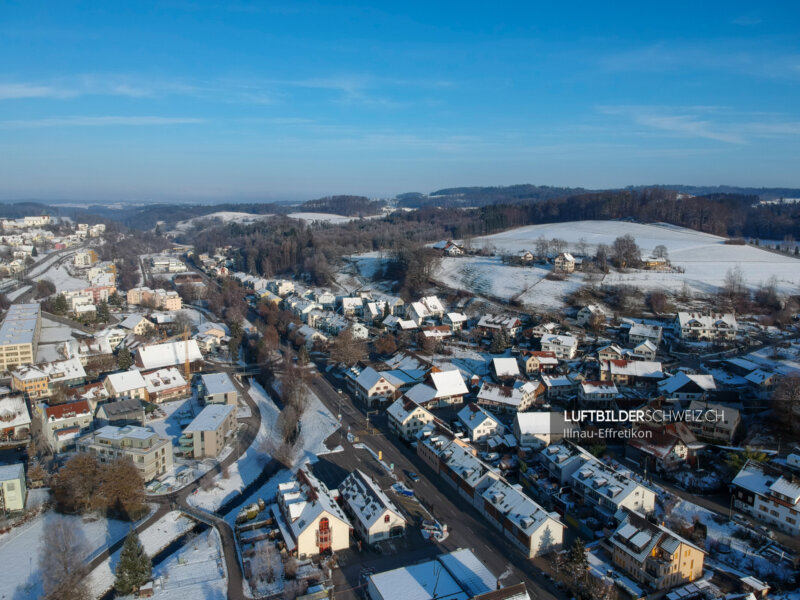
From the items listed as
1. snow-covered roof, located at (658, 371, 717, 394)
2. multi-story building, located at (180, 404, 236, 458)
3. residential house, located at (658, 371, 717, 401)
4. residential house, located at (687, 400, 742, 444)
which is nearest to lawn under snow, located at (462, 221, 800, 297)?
snow-covered roof, located at (658, 371, 717, 394)

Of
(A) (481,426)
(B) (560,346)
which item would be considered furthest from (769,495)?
(B) (560,346)

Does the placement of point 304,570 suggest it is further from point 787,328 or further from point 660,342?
point 787,328

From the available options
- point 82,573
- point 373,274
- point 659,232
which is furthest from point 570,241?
point 82,573

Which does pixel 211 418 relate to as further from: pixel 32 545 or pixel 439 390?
pixel 439 390

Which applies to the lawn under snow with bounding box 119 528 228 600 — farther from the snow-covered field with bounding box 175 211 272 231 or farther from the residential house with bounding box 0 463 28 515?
the snow-covered field with bounding box 175 211 272 231

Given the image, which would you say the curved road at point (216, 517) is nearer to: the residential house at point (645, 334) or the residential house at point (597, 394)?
the residential house at point (597, 394)

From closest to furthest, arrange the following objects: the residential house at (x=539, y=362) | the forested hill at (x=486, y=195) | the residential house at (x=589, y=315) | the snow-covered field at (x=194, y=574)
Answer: the snow-covered field at (x=194, y=574) < the residential house at (x=539, y=362) < the residential house at (x=589, y=315) < the forested hill at (x=486, y=195)

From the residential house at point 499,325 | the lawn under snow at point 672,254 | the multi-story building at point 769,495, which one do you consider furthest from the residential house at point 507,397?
the lawn under snow at point 672,254
